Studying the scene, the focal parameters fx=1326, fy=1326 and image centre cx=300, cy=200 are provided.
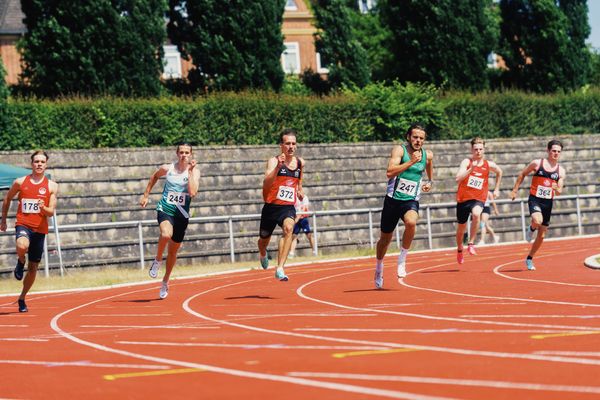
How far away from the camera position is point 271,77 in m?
39.3

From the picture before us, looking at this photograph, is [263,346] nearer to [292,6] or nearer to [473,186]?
[473,186]

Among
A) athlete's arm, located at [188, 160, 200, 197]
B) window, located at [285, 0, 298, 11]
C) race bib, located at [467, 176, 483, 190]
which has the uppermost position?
window, located at [285, 0, 298, 11]

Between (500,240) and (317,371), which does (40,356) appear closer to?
(317,371)

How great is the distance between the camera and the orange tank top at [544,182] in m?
20.7

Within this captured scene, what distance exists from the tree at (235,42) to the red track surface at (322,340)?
18726mm

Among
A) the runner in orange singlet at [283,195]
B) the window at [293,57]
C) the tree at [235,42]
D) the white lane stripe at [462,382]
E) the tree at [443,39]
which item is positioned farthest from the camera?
the window at [293,57]

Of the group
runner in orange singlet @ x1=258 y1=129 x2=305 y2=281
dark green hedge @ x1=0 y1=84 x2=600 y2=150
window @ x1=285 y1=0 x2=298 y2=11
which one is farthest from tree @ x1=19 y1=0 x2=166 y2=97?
window @ x1=285 y1=0 x2=298 y2=11

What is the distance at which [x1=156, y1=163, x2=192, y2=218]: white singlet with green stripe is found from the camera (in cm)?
1722

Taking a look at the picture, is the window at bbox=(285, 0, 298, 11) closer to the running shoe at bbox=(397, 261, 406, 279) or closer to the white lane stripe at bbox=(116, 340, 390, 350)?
the running shoe at bbox=(397, 261, 406, 279)

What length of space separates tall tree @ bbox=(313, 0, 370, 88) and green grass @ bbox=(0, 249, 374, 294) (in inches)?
663

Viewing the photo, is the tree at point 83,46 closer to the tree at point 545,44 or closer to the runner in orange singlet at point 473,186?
the tree at point 545,44

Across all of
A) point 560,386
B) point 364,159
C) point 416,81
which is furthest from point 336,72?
point 560,386

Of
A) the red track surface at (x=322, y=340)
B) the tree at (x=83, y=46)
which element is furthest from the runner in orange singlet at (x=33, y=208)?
the tree at (x=83, y=46)

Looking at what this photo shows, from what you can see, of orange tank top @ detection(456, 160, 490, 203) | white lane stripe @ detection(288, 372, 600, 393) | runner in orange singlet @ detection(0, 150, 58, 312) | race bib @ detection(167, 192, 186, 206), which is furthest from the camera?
orange tank top @ detection(456, 160, 490, 203)
